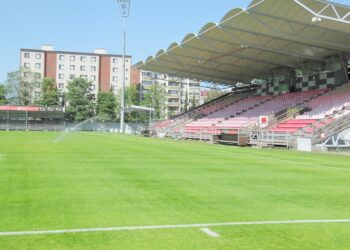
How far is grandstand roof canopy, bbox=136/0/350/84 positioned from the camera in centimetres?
3056

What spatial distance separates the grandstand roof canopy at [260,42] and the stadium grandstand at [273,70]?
2.5 inches

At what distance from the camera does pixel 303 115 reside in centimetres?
4003

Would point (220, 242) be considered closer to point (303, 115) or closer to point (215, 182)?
point (215, 182)

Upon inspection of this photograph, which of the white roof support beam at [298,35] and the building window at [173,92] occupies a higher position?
the building window at [173,92]

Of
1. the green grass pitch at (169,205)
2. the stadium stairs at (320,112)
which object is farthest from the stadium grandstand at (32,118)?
the green grass pitch at (169,205)

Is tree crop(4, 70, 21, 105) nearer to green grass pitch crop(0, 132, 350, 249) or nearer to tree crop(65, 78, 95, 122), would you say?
tree crop(65, 78, 95, 122)

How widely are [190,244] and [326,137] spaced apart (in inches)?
1010

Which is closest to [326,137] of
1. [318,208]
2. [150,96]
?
[318,208]

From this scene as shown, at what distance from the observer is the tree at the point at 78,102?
99000mm

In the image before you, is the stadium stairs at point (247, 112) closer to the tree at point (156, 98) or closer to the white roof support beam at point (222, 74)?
the white roof support beam at point (222, 74)

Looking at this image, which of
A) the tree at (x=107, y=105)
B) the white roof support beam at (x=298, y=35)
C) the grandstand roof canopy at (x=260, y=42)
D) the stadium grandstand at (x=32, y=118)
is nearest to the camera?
the grandstand roof canopy at (x=260, y=42)

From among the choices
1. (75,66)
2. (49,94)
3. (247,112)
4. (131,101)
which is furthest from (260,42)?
(75,66)

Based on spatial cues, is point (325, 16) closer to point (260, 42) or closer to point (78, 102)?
point (260, 42)

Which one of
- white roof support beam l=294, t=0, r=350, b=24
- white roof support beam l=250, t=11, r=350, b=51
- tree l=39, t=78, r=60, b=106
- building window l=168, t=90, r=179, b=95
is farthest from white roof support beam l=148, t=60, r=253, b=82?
building window l=168, t=90, r=179, b=95
